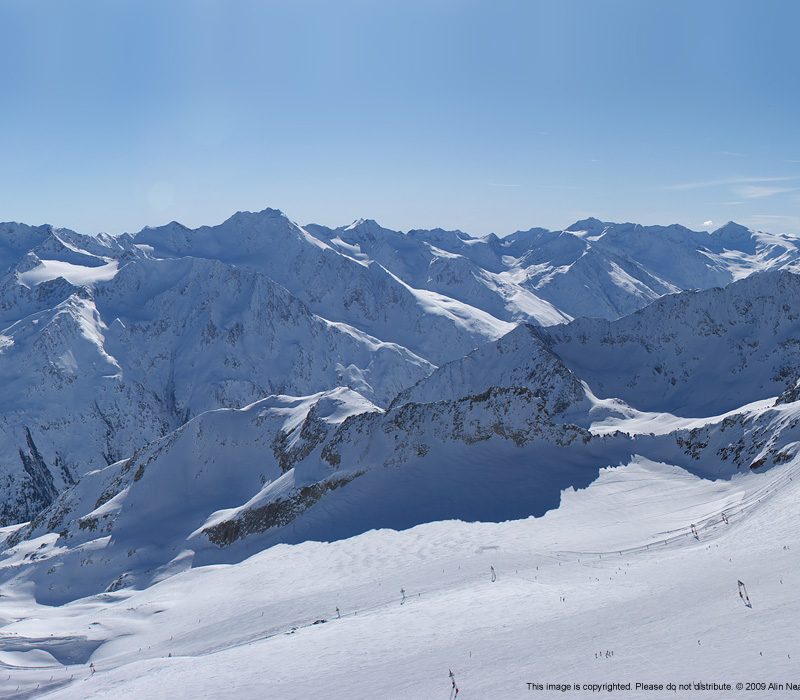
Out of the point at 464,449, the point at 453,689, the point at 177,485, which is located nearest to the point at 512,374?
the point at 464,449

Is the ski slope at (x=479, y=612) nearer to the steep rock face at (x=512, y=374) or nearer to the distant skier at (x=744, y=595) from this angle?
the distant skier at (x=744, y=595)

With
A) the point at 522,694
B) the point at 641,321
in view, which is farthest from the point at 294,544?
the point at 641,321

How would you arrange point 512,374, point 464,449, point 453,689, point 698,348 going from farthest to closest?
1. point 698,348
2. point 512,374
3. point 464,449
4. point 453,689

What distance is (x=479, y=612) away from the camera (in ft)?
99.1

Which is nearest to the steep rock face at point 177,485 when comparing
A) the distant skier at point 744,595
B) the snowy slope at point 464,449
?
the snowy slope at point 464,449

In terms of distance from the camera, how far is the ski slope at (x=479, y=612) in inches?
828

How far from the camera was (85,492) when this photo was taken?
334 ft

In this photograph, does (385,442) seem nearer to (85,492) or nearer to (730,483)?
(730,483)

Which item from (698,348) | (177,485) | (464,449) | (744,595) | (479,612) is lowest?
(479,612)

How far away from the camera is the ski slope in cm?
2103

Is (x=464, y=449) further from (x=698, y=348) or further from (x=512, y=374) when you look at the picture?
(x=698, y=348)

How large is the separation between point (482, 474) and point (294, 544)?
60.7ft

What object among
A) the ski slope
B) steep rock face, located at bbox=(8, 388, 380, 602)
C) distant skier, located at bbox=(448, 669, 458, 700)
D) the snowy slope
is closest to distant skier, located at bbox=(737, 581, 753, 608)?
the ski slope

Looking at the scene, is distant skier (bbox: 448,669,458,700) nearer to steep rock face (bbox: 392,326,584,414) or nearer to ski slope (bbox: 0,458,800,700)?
ski slope (bbox: 0,458,800,700)
